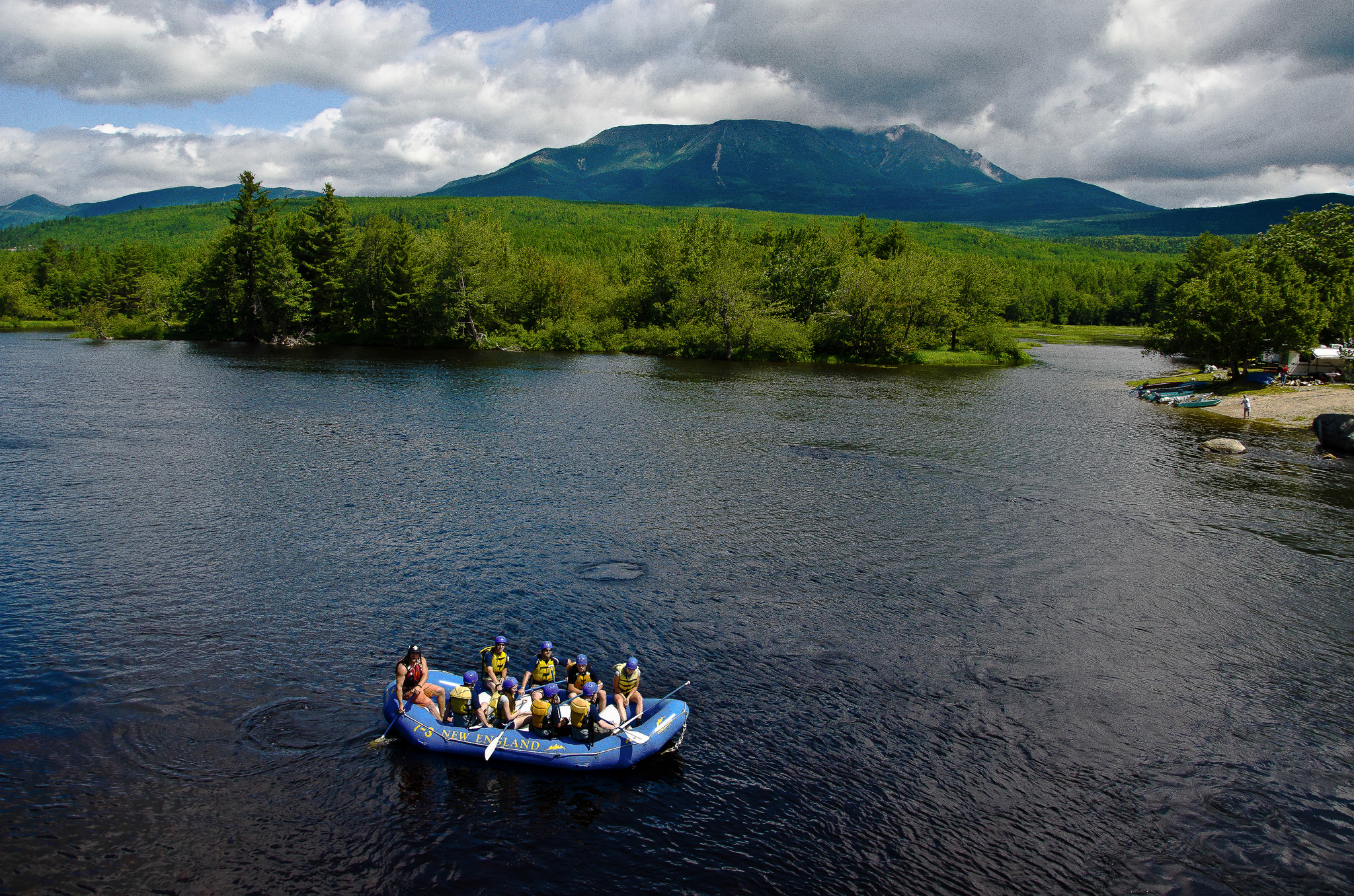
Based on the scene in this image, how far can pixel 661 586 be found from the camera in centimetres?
3012

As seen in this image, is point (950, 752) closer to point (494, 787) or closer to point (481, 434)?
point (494, 787)

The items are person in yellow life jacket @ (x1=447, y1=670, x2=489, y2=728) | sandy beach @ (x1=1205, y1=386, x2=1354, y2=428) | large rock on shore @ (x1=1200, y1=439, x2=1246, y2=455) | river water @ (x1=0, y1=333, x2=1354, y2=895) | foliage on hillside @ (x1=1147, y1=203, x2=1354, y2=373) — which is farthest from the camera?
foliage on hillside @ (x1=1147, y1=203, x2=1354, y2=373)

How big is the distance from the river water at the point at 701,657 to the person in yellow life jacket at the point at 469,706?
1.07 metres

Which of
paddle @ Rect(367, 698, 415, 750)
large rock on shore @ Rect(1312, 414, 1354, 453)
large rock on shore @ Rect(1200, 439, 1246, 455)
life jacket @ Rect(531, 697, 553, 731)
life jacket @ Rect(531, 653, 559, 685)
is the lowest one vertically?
paddle @ Rect(367, 698, 415, 750)

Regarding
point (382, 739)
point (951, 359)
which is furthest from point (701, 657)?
point (951, 359)

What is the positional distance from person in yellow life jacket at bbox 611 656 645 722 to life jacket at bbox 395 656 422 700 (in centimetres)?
529

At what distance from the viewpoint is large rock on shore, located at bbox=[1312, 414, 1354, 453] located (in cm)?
5544

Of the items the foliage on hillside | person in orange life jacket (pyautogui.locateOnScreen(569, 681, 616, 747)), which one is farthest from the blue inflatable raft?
the foliage on hillside

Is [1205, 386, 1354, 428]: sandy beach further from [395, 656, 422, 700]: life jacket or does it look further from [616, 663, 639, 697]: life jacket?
[395, 656, 422, 700]: life jacket

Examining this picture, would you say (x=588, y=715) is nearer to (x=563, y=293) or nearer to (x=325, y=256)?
(x=563, y=293)

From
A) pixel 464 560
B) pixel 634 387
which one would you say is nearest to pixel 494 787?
pixel 464 560

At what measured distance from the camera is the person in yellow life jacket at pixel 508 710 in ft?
66.8

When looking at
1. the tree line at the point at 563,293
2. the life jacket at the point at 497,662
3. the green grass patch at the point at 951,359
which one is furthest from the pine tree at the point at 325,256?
the life jacket at the point at 497,662

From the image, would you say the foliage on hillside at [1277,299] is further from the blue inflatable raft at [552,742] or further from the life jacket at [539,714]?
the life jacket at [539,714]
